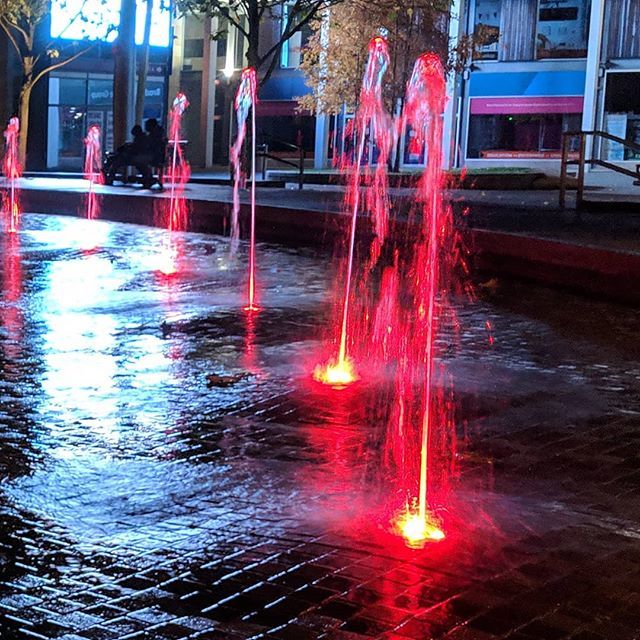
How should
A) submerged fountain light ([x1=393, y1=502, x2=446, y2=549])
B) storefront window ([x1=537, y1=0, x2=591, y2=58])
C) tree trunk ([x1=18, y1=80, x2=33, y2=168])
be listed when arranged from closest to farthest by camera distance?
submerged fountain light ([x1=393, y1=502, x2=446, y2=549]) < tree trunk ([x1=18, y1=80, x2=33, y2=168]) < storefront window ([x1=537, y1=0, x2=591, y2=58])

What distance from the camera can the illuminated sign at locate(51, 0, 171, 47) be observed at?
33969 millimetres

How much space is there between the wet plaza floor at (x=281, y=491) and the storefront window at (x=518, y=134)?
2850cm

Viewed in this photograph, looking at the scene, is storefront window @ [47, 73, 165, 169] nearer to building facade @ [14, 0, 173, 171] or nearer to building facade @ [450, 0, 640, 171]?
building facade @ [14, 0, 173, 171]

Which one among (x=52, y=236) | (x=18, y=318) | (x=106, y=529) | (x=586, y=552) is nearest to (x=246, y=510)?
(x=106, y=529)

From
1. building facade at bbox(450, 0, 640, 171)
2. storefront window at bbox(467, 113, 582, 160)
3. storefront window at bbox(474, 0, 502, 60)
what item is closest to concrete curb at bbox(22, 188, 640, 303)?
building facade at bbox(450, 0, 640, 171)

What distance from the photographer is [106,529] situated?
3.93m

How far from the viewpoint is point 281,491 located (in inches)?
173

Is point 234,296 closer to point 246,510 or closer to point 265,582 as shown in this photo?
point 246,510

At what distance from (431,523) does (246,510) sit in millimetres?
652

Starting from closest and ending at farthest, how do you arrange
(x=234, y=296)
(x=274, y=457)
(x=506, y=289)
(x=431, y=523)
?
1. (x=431, y=523)
2. (x=274, y=457)
3. (x=234, y=296)
4. (x=506, y=289)

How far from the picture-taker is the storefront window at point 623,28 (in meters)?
33.1

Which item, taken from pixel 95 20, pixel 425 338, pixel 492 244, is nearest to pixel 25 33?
pixel 95 20

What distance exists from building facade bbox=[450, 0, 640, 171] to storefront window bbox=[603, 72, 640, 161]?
0.03 meters

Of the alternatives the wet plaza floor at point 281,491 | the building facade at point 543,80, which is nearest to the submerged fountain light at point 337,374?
the wet plaza floor at point 281,491
